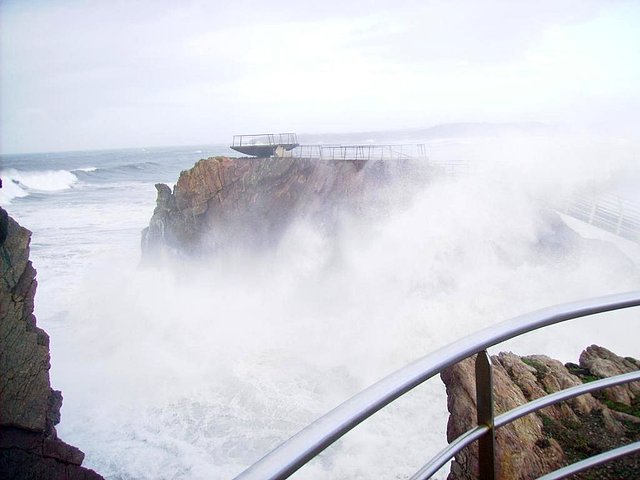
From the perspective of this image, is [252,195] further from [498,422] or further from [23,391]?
[498,422]

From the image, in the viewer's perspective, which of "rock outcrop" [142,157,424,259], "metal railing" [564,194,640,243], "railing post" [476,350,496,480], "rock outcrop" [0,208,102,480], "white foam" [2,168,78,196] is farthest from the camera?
"white foam" [2,168,78,196]

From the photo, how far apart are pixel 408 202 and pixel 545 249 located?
5.21 meters

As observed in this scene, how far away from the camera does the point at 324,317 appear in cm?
1426

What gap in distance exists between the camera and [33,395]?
745cm

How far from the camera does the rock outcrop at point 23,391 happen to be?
6.62m

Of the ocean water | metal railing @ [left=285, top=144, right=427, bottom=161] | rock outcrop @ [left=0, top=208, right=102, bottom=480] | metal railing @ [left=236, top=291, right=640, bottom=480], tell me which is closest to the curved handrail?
metal railing @ [left=236, top=291, right=640, bottom=480]

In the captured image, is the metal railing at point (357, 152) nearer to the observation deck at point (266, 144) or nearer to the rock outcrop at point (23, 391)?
the observation deck at point (266, 144)

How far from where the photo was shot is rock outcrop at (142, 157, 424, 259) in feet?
57.5

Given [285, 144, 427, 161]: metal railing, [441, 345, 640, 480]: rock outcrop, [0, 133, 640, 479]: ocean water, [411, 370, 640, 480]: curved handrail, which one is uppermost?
[285, 144, 427, 161]: metal railing

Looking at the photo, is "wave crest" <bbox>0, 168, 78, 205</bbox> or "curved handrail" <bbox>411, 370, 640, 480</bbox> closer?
"curved handrail" <bbox>411, 370, 640, 480</bbox>

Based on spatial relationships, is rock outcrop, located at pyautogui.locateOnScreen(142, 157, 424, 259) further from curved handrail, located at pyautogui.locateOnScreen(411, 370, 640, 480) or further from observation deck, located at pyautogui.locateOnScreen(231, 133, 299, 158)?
curved handrail, located at pyautogui.locateOnScreen(411, 370, 640, 480)

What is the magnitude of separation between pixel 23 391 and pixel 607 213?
17.5 meters

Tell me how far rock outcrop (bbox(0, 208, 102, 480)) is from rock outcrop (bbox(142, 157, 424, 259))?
9.45 m

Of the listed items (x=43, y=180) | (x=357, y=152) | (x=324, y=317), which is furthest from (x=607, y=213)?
(x=43, y=180)
